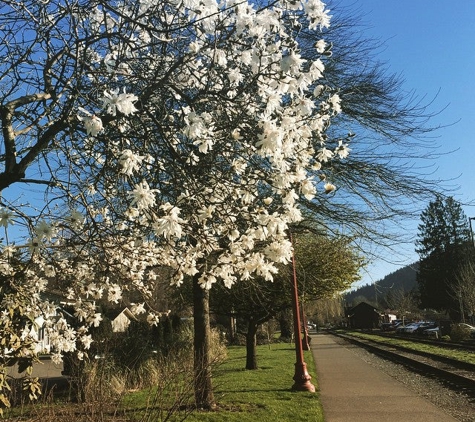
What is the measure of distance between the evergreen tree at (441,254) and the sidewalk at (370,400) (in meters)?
53.4

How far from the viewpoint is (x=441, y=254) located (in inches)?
2660

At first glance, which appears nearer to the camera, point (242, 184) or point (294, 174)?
point (294, 174)

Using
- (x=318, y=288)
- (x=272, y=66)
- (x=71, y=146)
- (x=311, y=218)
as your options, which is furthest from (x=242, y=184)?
(x=318, y=288)

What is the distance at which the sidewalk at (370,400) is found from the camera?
30.5ft

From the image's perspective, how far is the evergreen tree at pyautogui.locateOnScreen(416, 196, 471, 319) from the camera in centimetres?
6550

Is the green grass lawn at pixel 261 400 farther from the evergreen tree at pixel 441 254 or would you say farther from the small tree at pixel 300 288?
the evergreen tree at pixel 441 254

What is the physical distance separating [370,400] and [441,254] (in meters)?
61.6

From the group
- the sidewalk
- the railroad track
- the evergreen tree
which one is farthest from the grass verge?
the evergreen tree

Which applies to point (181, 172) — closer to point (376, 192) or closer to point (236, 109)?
point (236, 109)

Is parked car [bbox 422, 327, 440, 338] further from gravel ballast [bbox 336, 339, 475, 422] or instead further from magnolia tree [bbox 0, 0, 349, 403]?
magnolia tree [bbox 0, 0, 349, 403]

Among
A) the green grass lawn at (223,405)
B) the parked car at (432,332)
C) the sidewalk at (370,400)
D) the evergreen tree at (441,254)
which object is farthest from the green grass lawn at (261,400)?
the evergreen tree at (441,254)

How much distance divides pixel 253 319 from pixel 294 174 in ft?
50.1

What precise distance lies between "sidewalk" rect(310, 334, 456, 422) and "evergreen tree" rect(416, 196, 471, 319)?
53403 mm

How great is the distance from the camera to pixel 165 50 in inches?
209
